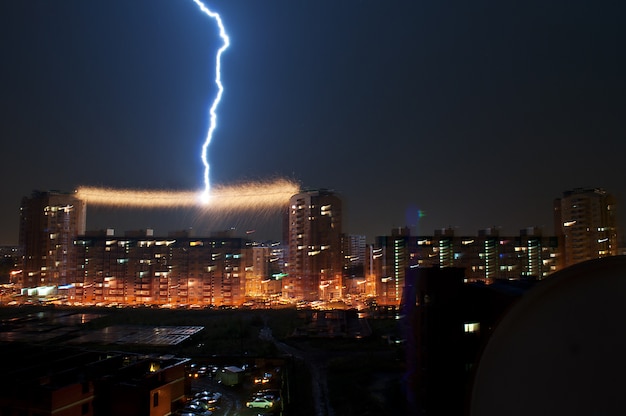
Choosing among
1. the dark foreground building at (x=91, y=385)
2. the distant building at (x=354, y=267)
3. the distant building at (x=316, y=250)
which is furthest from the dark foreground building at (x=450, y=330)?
the distant building at (x=354, y=267)

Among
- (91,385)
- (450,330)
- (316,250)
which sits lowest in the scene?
(91,385)

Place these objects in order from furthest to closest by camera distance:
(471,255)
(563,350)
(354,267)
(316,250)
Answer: (354,267) < (316,250) < (471,255) < (563,350)

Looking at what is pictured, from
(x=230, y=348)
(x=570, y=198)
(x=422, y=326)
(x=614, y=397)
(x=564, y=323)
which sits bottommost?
(x=230, y=348)

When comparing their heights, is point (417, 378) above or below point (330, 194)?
below

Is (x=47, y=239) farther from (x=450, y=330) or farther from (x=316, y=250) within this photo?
(x=450, y=330)

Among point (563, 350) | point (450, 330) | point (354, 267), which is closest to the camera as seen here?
point (563, 350)

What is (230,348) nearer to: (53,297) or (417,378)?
(417,378)

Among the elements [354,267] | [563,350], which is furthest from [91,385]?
[354,267]

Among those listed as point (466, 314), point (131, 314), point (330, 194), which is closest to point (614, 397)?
point (466, 314)

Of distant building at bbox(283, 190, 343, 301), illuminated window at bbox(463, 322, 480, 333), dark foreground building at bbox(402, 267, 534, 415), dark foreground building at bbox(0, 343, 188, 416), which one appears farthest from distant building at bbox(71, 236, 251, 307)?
illuminated window at bbox(463, 322, 480, 333)
